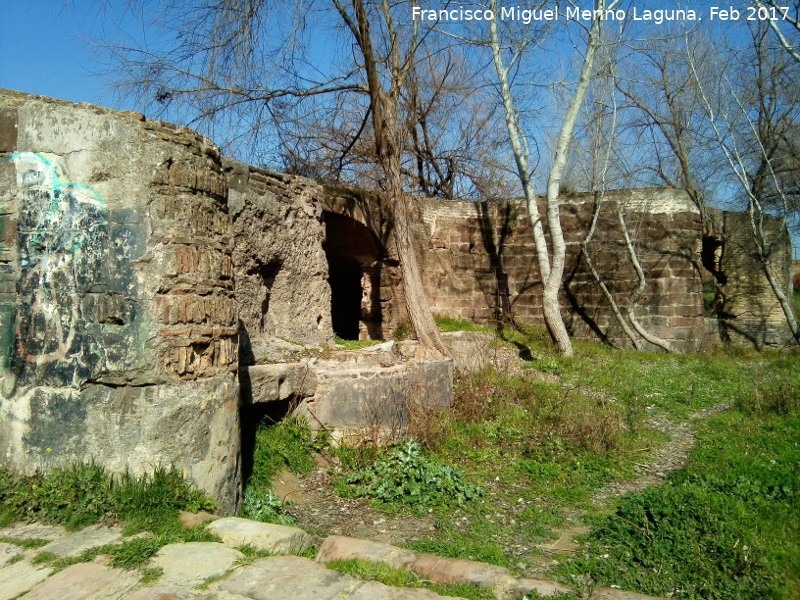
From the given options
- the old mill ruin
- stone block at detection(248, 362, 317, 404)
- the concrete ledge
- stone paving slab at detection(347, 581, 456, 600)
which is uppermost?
the old mill ruin

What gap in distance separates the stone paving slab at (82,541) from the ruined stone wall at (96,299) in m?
0.39

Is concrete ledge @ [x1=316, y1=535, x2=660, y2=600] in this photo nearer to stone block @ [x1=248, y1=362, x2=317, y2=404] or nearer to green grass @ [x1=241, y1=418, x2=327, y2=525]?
green grass @ [x1=241, y1=418, x2=327, y2=525]

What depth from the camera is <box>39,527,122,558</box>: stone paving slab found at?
3.18 m

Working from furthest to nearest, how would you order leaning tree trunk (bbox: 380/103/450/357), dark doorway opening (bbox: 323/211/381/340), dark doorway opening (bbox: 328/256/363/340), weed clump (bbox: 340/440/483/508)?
1. dark doorway opening (bbox: 328/256/363/340)
2. dark doorway opening (bbox: 323/211/381/340)
3. leaning tree trunk (bbox: 380/103/450/357)
4. weed clump (bbox: 340/440/483/508)

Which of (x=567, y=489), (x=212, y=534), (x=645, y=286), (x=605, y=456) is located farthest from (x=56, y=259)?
(x=645, y=286)

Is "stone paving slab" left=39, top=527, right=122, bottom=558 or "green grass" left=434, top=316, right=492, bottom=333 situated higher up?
"green grass" left=434, top=316, right=492, bottom=333

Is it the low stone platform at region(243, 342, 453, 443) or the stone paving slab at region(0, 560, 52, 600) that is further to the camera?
the low stone platform at region(243, 342, 453, 443)

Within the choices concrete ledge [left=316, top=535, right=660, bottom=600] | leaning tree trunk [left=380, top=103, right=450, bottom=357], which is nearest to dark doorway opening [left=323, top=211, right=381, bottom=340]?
leaning tree trunk [left=380, top=103, right=450, bottom=357]

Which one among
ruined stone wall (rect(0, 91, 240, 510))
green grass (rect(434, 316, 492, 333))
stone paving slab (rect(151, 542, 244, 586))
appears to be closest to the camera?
stone paving slab (rect(151, 542, 244, 586))

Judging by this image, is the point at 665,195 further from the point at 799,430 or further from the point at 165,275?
the point at 165,275

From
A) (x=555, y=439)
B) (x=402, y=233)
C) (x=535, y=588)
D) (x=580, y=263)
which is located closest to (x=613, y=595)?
(x=535, y=588)

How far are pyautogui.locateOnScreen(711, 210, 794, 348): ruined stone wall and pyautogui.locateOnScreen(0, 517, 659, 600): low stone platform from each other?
12302 mm

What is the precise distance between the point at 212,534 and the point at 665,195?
1150cm

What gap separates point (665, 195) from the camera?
12.5 metres
